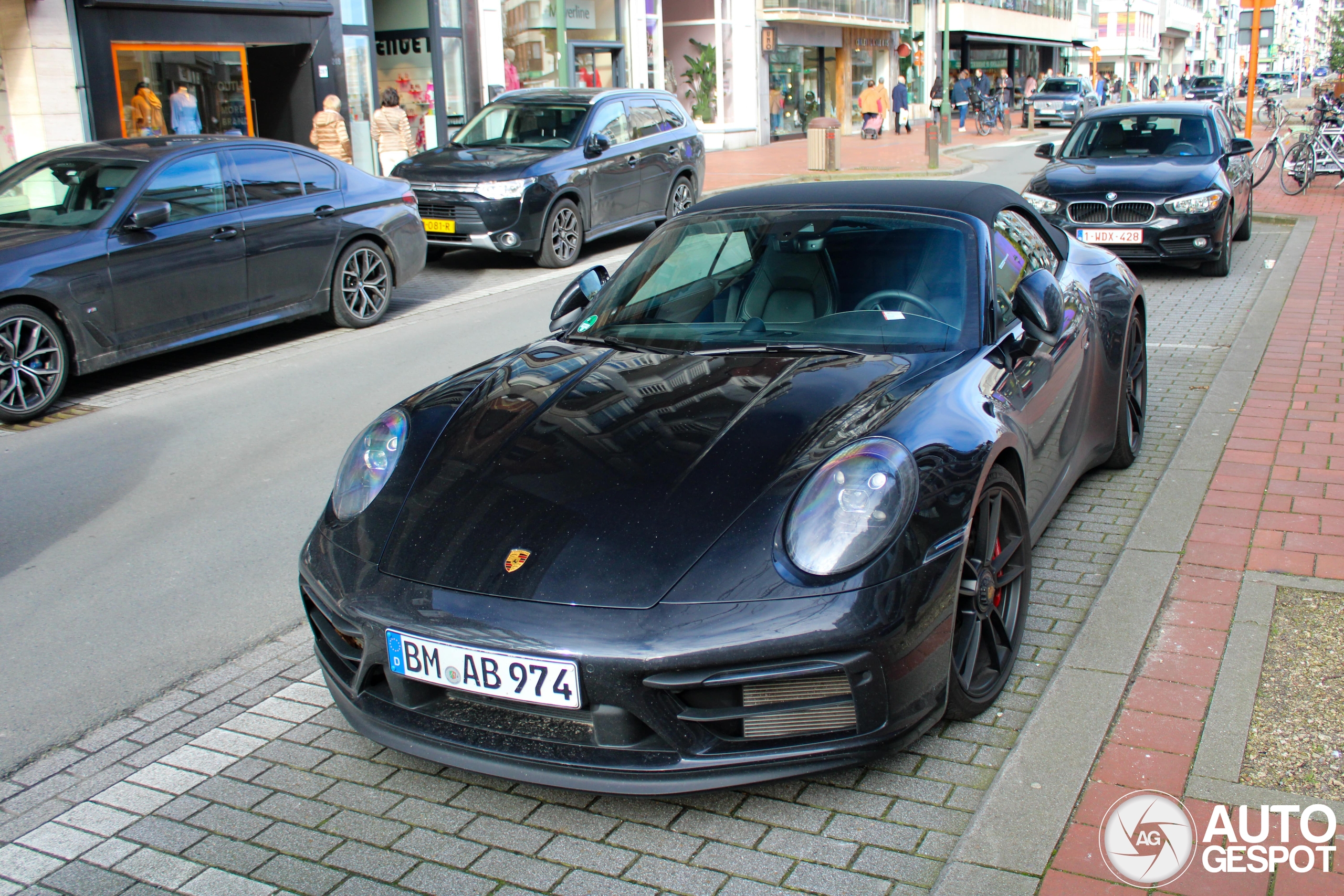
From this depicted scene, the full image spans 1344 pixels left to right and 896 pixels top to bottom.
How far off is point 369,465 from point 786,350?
4.34 ft

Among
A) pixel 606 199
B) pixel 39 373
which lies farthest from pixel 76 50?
Answer: pixel 39 373

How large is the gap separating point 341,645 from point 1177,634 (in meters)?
2.52

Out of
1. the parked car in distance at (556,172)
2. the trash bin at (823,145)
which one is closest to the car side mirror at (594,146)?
the parked car in distance at (556,172)

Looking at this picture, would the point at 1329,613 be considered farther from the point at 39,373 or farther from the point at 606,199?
the point at 606,199

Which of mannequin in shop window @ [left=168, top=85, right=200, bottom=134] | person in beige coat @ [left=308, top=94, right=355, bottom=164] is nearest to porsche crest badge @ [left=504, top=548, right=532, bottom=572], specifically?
person in beige coat @ [left=308, top=94, right=355, bottom=164]

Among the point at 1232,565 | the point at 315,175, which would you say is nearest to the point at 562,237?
the point at 315,175

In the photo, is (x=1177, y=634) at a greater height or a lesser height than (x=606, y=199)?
lesser

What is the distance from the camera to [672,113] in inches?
589

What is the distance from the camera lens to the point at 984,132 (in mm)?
39500

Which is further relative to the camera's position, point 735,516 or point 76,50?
point 76,50

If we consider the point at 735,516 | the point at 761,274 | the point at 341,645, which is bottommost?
the point at 341,645

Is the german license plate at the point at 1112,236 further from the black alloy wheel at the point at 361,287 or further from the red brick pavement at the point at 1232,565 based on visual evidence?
the black alloy wheel at the point at 361,287

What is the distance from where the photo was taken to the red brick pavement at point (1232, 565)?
8.59 feet

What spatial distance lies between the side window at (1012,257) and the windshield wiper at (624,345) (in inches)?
41.2
